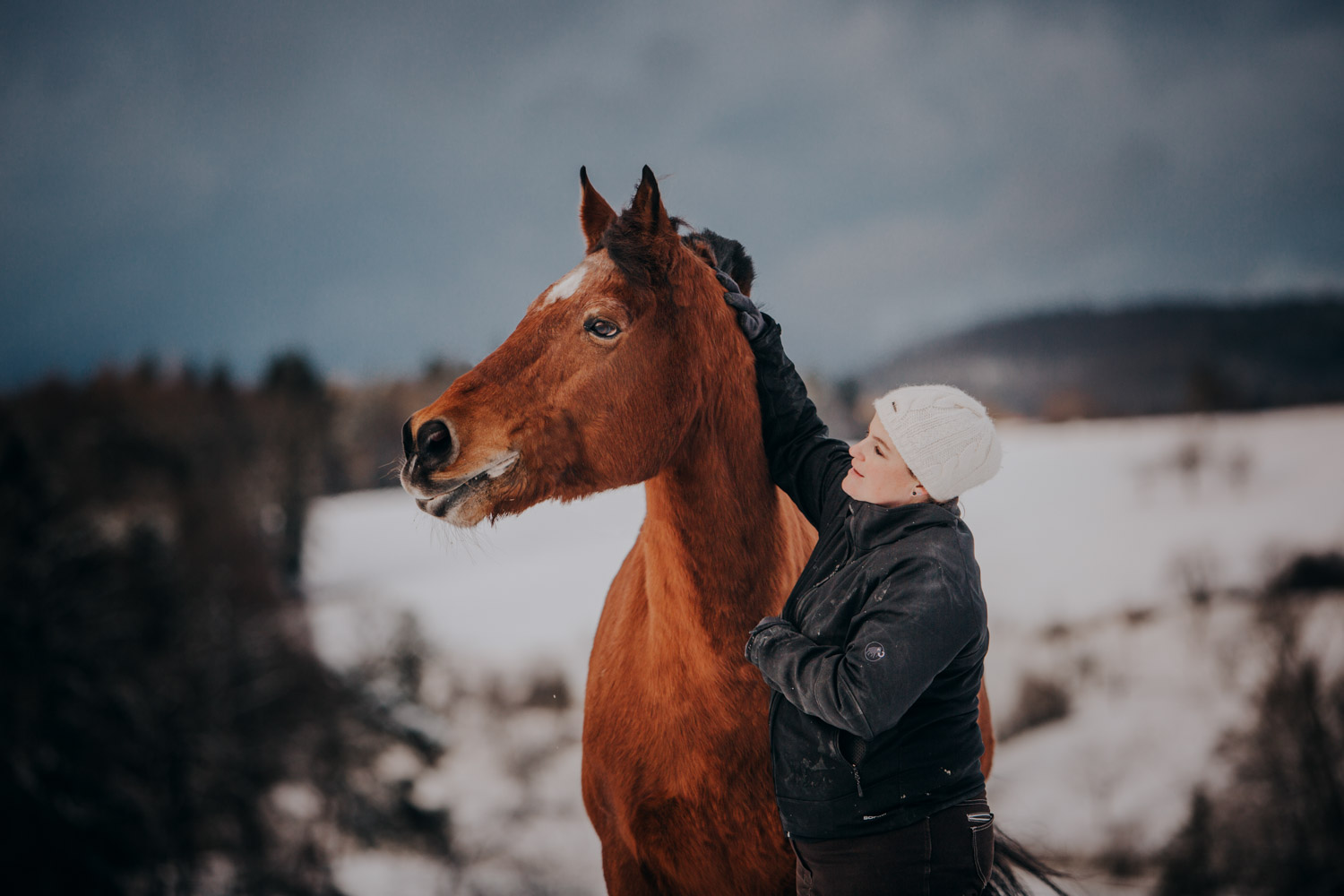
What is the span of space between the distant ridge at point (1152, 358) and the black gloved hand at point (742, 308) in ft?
135

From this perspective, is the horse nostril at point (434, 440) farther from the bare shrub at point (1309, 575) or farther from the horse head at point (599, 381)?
the bare shrub at point (1309, 575)

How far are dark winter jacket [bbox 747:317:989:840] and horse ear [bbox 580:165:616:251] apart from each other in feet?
4.23

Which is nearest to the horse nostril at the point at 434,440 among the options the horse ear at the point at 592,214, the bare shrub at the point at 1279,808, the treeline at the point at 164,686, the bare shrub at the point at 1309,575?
the horse ear at the point at 592,214

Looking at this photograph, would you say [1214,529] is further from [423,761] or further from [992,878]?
[992,878]

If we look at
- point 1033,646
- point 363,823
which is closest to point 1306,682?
point 1033,646

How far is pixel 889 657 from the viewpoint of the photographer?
159cm

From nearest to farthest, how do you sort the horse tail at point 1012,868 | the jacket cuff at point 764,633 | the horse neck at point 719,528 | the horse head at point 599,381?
1. the jacket cuff at point 764,633
2. the horse head at point 599,381
3. the horse neck at point 719,528
4. the horse tail at point 1012,868

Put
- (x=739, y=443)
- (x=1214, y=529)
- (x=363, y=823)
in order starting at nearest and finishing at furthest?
(x=739, y=443)
(x=363, y=823)
(x=1214, y=529)

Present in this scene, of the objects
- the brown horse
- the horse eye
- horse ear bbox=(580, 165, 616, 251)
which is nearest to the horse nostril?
the brown horse

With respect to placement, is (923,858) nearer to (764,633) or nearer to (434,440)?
(764,633)

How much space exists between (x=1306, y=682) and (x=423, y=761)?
129ft

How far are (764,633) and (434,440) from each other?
0.96 metres

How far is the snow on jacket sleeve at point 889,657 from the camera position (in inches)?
62.7

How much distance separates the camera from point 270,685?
120ft
